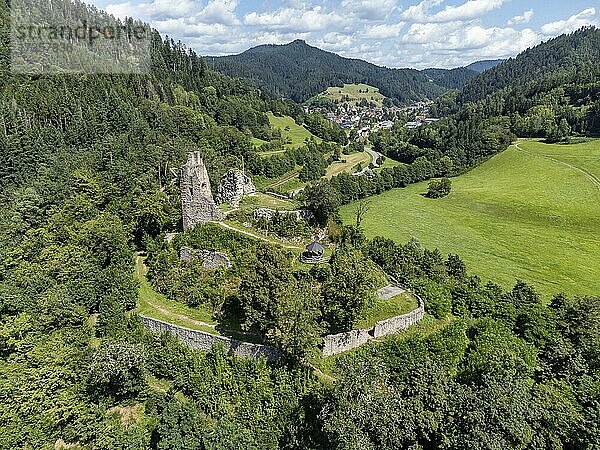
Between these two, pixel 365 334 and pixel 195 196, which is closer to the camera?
pixel 365 334

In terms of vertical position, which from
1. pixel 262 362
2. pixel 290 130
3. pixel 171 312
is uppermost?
pixel 290 130

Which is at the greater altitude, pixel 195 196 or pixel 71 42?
pixel 71 42

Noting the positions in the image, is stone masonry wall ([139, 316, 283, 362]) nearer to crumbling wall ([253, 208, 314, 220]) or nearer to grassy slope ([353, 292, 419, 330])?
grassy slope ([353, 292, 419, 330])

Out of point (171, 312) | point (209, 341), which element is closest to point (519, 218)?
point (209, 341)

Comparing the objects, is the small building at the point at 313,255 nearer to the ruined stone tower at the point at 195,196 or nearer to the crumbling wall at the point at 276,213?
the crumbling wall at the point at 276,213

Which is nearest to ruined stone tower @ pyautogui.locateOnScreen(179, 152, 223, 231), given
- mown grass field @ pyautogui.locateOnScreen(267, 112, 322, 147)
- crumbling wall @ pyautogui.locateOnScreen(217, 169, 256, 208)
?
crumbling wall @ pyautogui.locateOnScreen(217, 169, 256, 208)

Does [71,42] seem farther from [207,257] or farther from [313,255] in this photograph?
[313,255]

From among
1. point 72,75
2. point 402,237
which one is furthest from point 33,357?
point 72,75

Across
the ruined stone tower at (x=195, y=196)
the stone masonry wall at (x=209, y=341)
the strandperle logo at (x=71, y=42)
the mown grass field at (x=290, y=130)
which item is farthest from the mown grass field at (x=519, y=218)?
the strandperle logo at (x=71, y=42)
